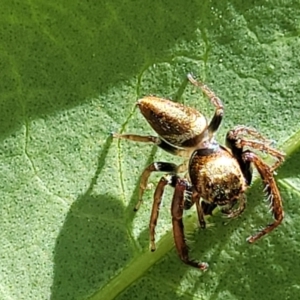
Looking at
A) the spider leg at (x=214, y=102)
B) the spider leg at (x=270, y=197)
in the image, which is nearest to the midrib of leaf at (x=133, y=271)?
the spider leg at (x=270, y=197)

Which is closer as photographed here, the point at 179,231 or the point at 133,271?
the point at 179,231

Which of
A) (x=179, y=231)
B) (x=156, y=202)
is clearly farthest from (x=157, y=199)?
(x=179, y=231)

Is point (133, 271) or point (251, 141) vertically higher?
point (251, 141)

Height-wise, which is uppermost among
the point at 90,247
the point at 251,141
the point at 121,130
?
the point at 251,141

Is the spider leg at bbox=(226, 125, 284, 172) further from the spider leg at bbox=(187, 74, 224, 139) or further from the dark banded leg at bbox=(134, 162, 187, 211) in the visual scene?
the dark banded leg at bbox=(134, 162, 187, 211)

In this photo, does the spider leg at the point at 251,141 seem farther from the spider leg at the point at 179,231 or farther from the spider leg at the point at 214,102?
the spider leg at the point at 179,231

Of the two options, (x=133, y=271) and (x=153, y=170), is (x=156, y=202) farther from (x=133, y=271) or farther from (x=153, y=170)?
(x=133, y=271)

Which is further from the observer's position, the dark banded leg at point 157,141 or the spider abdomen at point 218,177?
the dark banded leg at point 157,141
